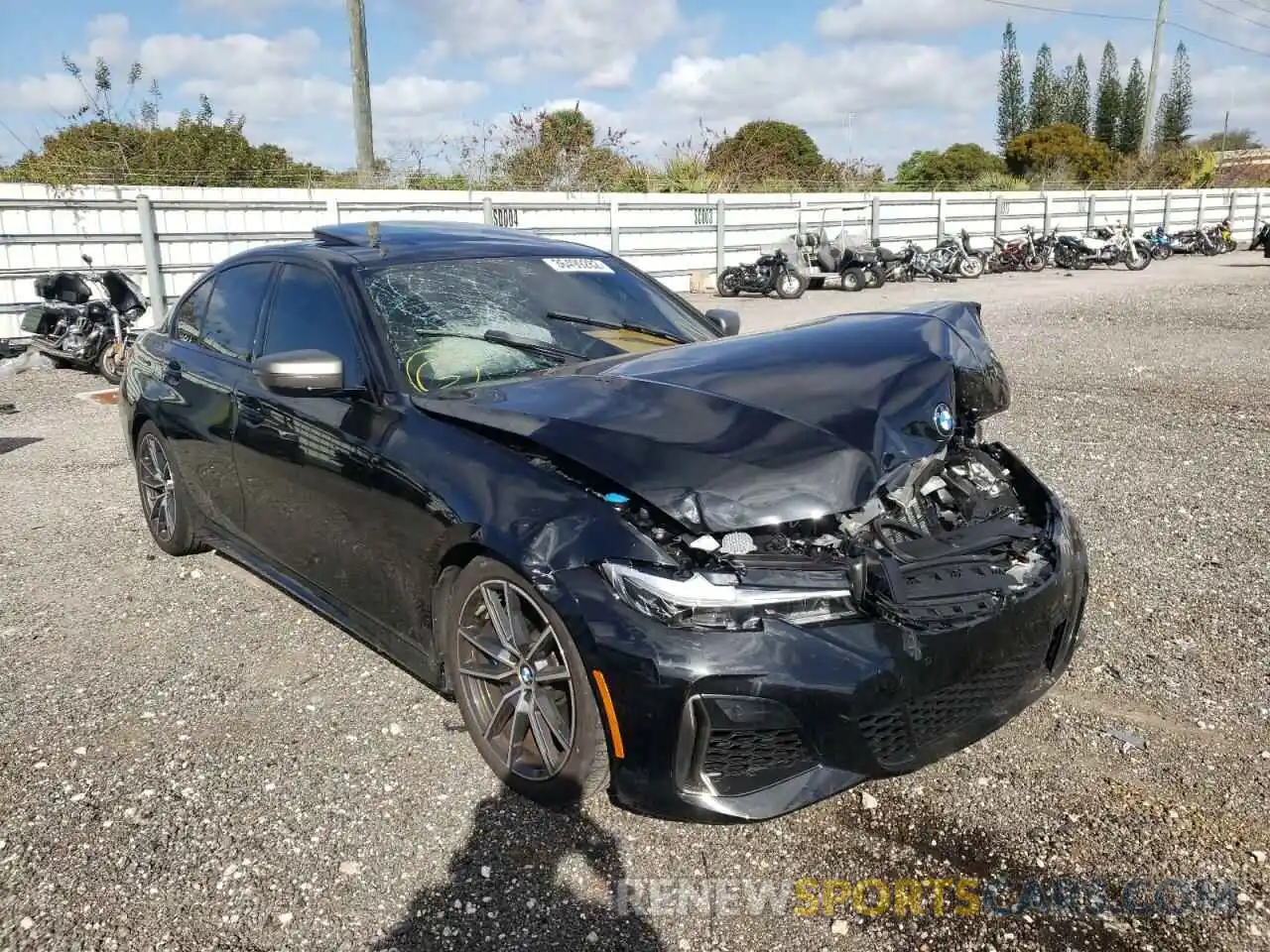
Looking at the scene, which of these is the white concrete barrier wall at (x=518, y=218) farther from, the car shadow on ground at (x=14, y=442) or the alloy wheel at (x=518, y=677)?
the alloy wheel at (x=518, y=677)

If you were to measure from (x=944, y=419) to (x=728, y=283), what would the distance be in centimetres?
1677

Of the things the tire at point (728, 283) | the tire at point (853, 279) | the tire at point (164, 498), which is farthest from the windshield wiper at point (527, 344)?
the tire at point (853, 279)

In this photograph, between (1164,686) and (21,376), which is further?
(21,376)

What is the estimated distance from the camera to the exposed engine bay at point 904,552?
2.43 meters

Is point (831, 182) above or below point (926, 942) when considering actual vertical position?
above

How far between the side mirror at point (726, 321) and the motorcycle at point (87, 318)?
844 cm

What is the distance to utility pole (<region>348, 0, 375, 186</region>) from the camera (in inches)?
771

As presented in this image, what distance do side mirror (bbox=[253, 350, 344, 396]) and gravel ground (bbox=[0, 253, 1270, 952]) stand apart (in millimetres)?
1106

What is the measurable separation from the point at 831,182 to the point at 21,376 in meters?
24.1

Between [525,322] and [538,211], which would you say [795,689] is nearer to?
[525,322]

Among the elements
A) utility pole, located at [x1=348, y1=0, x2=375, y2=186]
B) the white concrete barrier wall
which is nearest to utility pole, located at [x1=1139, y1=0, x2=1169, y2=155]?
the white concrete barrier wall

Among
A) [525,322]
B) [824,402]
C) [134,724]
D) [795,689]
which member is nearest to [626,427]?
[824,402]

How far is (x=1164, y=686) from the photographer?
11.0ft

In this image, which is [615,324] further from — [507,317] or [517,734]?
[517,734]
